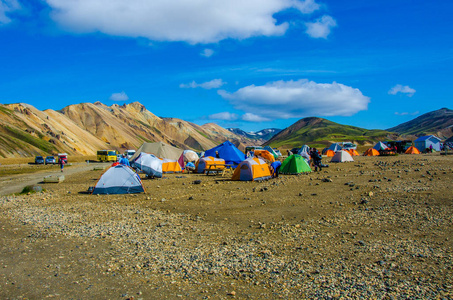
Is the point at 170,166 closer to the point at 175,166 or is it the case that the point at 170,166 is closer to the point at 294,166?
the point at 175,166

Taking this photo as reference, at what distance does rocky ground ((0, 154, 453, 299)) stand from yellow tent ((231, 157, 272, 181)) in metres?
7.43

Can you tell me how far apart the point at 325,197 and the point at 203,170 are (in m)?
17.0

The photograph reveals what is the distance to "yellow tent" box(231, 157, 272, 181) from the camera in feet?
79.8

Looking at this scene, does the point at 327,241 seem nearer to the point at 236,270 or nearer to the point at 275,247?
the point at 275,247

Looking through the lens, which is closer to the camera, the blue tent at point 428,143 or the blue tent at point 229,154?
the blue tent at point 229,154

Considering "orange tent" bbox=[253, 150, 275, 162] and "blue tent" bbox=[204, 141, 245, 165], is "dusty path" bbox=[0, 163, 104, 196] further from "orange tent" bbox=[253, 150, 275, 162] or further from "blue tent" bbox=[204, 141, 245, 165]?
"orange tent" bbox=[253, 150, 275, 162]

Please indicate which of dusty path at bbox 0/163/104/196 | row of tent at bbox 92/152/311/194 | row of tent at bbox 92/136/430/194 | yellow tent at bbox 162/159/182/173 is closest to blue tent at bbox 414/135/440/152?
row of tent at bbox 92/136/430/194

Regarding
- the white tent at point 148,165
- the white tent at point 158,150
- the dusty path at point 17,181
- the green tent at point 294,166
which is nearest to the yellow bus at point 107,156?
the white tent at point 158,150

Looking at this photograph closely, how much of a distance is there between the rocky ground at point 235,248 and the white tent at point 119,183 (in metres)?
2.94

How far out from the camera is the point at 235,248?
9.30 metres

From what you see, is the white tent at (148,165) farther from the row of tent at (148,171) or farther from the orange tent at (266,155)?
the orange tent at (266,155)

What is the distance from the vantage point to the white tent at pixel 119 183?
65.0 feet

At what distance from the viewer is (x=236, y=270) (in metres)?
7.84

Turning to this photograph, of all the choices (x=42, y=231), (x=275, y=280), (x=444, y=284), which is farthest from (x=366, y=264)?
(x=42, y=231)
